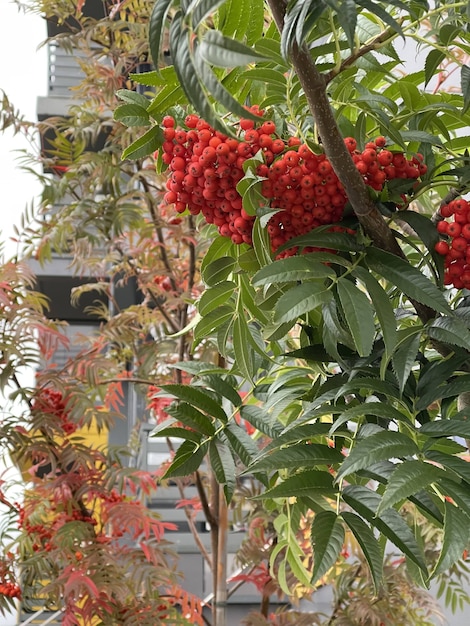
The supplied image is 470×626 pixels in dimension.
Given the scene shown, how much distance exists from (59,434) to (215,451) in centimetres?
105

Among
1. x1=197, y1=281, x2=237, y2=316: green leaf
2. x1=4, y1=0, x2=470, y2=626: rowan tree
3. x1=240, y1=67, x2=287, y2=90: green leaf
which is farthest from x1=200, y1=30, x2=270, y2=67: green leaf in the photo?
x1=197, y1=281, x2=237, y2=316: green leaf

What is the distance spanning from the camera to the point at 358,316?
20.0 inches

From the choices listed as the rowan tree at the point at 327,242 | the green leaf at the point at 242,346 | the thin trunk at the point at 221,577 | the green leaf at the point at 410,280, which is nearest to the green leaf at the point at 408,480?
the rowan tree at the point at 327,242

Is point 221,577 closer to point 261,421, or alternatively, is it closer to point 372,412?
point 261,421

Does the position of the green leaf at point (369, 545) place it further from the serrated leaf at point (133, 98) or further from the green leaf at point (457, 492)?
the serrated leaf at point (133, 98)

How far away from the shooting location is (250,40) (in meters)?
0.55

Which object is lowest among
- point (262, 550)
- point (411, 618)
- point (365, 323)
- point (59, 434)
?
point (411, 618)

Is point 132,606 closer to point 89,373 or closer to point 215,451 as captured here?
point 89,373

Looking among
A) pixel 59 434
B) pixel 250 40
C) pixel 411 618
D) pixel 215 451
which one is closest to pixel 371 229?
pixel 250 40

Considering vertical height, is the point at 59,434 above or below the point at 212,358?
below

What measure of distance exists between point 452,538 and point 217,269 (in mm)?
289

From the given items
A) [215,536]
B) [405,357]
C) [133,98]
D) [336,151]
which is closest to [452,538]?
[405,357]

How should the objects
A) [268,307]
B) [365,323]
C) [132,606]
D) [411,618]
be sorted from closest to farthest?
1. [365,323]
2. [268,307]
3. [132,606]
4. [411,618]

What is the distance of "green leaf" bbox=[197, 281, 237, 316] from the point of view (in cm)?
64
